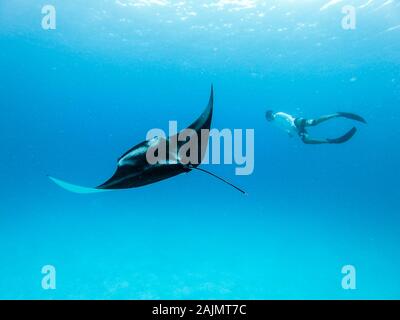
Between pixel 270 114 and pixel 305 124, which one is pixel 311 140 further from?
pixel 270 114

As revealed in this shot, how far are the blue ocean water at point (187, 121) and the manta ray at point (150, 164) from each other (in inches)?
307

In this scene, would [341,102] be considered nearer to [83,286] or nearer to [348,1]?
[348,1]

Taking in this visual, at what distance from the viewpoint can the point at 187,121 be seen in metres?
46.5

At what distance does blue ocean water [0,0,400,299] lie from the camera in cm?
1373

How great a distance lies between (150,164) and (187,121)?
42.7 m

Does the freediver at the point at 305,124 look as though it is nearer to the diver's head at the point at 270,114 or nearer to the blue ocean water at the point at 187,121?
the diver's head at the point at 270,114

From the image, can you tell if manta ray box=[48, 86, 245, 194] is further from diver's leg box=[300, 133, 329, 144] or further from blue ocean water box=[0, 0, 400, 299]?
blue ocean water box=[0, 0, 400, 299]

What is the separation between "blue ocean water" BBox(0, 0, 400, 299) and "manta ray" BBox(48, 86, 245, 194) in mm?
7801

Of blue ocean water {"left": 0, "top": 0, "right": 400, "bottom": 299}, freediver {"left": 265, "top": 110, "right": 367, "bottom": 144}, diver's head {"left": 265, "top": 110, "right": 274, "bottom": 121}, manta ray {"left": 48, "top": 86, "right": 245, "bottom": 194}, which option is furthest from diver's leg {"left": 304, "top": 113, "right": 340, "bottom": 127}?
blue ocean water {"left": 0, "top": 0, "right": 400, "bottom": 299}

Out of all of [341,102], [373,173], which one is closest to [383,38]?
[341,102]

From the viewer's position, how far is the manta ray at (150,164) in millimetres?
3982

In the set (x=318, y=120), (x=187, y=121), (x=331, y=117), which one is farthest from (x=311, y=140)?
(x=187, y=121)

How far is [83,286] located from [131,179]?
9.15m

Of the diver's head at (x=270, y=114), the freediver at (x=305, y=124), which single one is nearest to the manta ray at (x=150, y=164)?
the freediver at (x=305, y=124)
